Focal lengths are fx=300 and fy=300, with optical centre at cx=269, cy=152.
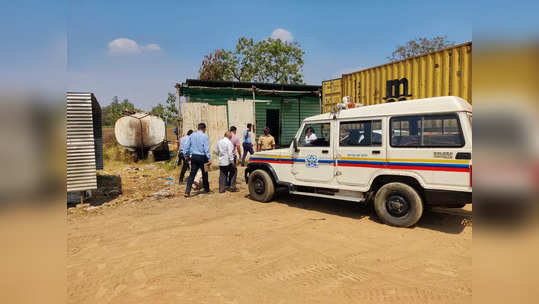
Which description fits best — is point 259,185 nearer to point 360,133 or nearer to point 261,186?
point 261,186

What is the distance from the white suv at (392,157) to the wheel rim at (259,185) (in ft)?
2.13

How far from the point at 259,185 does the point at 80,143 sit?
13.0ft

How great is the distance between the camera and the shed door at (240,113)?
1266cm

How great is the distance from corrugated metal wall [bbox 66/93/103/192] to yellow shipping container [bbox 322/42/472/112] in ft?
18.4

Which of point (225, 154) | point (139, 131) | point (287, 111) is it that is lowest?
point (225, 154)

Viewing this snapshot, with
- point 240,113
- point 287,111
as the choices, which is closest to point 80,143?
point 240,113

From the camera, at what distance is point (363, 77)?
8.99 metres

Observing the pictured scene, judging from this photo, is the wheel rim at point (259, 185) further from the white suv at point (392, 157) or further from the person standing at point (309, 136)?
the person standing at point (309, 136)

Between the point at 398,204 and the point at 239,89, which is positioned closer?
the point at 398,204

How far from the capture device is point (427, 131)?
446cm

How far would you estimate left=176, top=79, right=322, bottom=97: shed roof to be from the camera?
12.9 m
